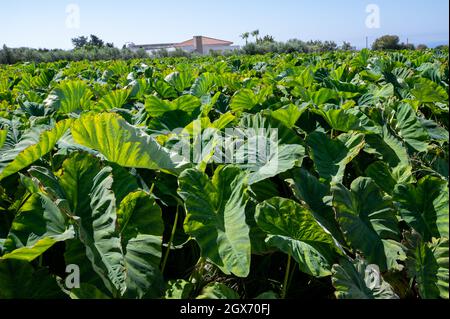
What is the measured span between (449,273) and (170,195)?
0.72 meters

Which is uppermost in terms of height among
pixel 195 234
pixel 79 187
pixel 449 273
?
pixel 79 187

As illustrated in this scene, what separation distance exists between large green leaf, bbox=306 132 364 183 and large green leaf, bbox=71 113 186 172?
510mm

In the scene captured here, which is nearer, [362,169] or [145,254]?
[145,254]

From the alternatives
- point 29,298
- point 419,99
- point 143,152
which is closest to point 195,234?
point 143,152

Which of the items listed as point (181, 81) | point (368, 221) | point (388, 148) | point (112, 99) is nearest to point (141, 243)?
point (368, 221)

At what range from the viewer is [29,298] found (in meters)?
0.83

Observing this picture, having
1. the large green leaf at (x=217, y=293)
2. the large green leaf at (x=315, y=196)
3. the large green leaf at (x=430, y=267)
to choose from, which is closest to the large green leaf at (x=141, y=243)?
the large green leaf at (x=217, y=293)

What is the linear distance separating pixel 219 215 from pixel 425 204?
1.76 ft

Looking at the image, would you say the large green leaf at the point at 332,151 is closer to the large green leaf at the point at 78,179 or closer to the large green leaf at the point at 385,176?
the large green leaf at the point at 385,176

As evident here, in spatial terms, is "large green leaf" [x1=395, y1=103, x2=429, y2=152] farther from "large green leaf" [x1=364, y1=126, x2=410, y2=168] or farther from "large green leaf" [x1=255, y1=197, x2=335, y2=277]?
"large green leaf" [x1=255, y1=197, x2=335, y2=277]

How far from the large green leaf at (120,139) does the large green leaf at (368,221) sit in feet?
1.41

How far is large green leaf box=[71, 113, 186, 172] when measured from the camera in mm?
996

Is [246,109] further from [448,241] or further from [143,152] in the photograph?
[448,241]

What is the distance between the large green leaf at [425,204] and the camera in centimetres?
104
